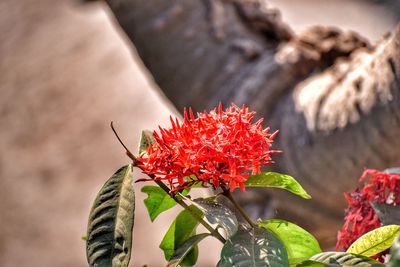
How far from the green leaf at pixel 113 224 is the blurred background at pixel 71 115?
3.44 metres

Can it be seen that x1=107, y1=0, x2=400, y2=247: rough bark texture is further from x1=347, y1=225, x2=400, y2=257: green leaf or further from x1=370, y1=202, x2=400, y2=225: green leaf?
x1=347, y1=225, x2=400, y2=257: green leaf

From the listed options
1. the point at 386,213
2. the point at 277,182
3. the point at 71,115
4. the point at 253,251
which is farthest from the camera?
the point at 71,115

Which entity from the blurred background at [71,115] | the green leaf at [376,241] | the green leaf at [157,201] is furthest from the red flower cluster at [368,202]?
the blurred background at [71,115]

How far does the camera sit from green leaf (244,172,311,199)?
1026mm

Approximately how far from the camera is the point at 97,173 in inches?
203

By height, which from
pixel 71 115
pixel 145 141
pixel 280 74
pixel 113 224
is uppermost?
pixel 71 115

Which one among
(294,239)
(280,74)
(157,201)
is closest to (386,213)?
(294,239)

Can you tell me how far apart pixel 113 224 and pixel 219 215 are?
12cm

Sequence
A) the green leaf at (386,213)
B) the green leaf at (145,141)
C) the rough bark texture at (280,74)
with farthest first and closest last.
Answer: the rough bark texture at (280,74), the green leaf at (386,213), the green leaf at (145,141)

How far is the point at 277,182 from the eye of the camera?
1029mm

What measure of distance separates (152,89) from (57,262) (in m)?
1.32

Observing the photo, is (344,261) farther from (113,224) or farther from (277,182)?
(113,224)

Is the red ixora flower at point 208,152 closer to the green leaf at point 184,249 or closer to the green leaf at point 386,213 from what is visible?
the green leaf at point 184,249

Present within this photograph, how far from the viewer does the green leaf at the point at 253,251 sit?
2.97 feet
